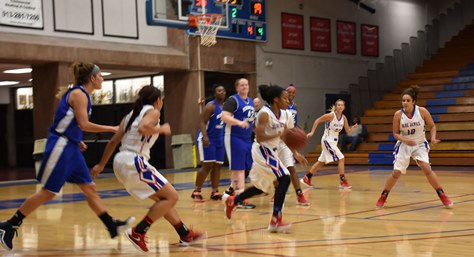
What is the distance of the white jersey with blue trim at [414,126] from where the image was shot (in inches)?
344

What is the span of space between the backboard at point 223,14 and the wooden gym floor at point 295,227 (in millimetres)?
5125

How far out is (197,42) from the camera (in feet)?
62.5

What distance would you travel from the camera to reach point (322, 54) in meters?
22.7

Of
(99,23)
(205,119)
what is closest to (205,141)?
(205,119)

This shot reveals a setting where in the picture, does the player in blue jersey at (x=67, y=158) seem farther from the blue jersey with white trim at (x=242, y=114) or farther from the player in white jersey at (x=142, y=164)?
the blue jersey with white trim at (x=242, y=114)

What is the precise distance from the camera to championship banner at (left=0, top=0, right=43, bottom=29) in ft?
50.9

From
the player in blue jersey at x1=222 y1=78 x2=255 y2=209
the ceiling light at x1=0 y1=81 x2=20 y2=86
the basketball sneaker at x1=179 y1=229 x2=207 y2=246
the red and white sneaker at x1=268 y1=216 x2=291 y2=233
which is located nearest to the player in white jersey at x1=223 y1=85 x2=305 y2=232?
the red and white sneaker at x1=268 y1=216 x2=291 y2=233

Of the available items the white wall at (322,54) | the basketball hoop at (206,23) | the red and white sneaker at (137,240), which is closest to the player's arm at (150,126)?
the red and white sneaker at (137,240)

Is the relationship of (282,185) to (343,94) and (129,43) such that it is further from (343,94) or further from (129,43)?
(343,94)

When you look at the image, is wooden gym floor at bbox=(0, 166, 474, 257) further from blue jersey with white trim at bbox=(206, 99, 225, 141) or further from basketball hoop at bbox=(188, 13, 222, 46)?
basketball hoop at bbox=(188, 13, 222, 46)

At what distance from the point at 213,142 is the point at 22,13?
7.63 metres

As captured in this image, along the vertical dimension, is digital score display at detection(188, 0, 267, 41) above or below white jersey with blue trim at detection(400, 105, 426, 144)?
above

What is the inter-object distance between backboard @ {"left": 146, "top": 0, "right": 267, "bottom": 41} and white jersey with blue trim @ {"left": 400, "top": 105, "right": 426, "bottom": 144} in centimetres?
796

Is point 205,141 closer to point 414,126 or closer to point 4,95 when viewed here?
point 414,126
